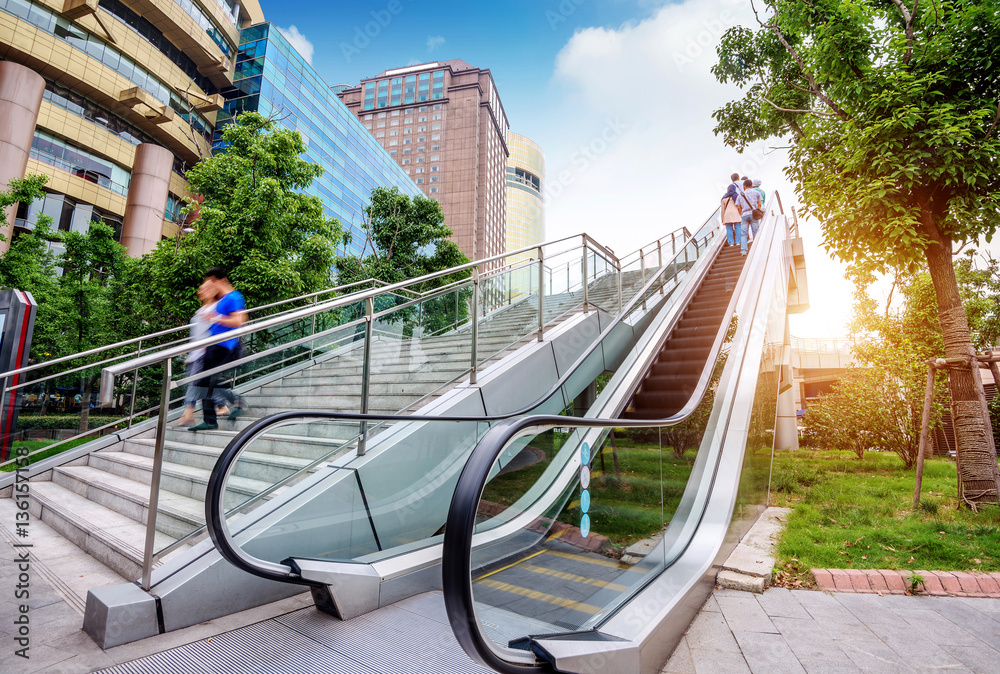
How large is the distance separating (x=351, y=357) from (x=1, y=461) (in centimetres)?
370

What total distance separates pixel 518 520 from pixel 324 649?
1159mm

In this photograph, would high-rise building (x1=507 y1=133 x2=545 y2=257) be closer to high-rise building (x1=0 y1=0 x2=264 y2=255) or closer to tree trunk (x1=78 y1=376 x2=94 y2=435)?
high-rise building (x1=0 y1=0 x2=264 y2=255)

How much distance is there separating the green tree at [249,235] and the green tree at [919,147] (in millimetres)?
8196

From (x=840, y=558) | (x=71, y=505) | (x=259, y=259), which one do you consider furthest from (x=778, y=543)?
(x=259, y=259)

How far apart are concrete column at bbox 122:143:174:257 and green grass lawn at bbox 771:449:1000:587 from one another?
31.1 metres

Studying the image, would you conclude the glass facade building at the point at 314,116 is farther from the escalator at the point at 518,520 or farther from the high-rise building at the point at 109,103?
the escalator at the point at 518,520

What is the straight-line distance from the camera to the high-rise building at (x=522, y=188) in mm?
120438

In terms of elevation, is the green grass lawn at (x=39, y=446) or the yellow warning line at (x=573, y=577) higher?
the green grass lawn at (x=39, y=446)

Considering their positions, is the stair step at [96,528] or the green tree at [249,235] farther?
the green tree at [249,235]

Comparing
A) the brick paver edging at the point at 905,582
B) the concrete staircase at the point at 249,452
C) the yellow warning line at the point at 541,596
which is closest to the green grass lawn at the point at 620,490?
the yellow warning line at the point at 541,596

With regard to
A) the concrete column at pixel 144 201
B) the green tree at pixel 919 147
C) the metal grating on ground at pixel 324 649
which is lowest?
the metal grating on ground at pixel 324 649

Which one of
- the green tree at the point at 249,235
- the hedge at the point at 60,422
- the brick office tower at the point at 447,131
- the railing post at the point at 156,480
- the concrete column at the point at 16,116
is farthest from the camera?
the brick office tower at the point at 447,131

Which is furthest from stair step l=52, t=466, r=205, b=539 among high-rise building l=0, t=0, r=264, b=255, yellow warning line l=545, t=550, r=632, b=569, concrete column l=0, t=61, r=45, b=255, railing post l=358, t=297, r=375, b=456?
concrete column l=0, t=61, r=45, b=255

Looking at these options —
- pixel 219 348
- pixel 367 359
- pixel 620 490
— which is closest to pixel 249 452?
pixel 219 348
